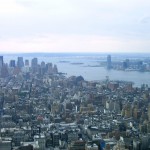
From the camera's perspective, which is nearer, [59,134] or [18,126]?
[59,134]

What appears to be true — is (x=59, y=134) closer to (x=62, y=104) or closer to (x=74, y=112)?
(x=74, y=112)

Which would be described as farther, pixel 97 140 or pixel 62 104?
pixel 62 104

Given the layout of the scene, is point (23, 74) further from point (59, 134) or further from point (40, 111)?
point (59, 134)

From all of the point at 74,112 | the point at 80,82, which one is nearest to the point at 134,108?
the point at 74,112

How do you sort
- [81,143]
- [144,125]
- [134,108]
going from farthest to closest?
[134,108] → [144,125] → [81,143]

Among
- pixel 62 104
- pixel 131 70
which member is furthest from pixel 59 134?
pixel 131 70

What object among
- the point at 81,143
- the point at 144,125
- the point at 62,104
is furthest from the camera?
the point at 62,104
